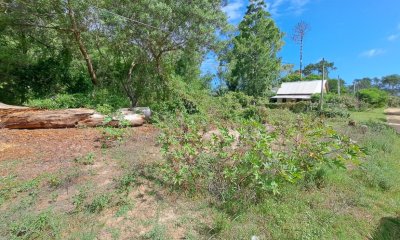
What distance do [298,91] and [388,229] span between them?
96.1 feet

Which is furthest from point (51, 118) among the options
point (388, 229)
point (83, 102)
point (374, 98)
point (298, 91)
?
point (374, 98)

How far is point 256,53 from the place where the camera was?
1953cm

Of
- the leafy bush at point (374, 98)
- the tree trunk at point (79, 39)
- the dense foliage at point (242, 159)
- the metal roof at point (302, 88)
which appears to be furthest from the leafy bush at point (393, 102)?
the tree trunk at point (79, 39)

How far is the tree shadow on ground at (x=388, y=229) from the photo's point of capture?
287 centimetres

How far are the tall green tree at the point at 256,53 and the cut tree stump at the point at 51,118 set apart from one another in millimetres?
14599

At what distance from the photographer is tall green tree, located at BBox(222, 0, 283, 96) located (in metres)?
19.4

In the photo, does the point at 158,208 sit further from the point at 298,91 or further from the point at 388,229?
the point at 298,91

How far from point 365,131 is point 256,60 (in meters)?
12.7

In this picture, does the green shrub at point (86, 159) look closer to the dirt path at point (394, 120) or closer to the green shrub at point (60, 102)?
the green shrub at point (60, 102)

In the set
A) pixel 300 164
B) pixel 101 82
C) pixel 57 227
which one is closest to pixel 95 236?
pixel 57 227

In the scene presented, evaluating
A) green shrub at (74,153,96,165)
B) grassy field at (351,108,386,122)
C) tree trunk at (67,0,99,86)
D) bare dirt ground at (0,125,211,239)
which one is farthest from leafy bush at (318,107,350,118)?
green shrub at (74,153,96,165)

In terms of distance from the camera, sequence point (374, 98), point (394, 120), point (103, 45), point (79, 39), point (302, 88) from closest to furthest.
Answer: point (79, 39) < point (103, 45) < point (394, 120) < point (374, 98) < point (302, 88)

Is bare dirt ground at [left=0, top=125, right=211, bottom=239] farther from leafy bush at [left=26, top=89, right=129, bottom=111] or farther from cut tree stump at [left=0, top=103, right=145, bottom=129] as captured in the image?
leafy bush at [left=26, top=89, right=129, bottom=111]

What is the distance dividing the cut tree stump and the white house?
86.4ft
